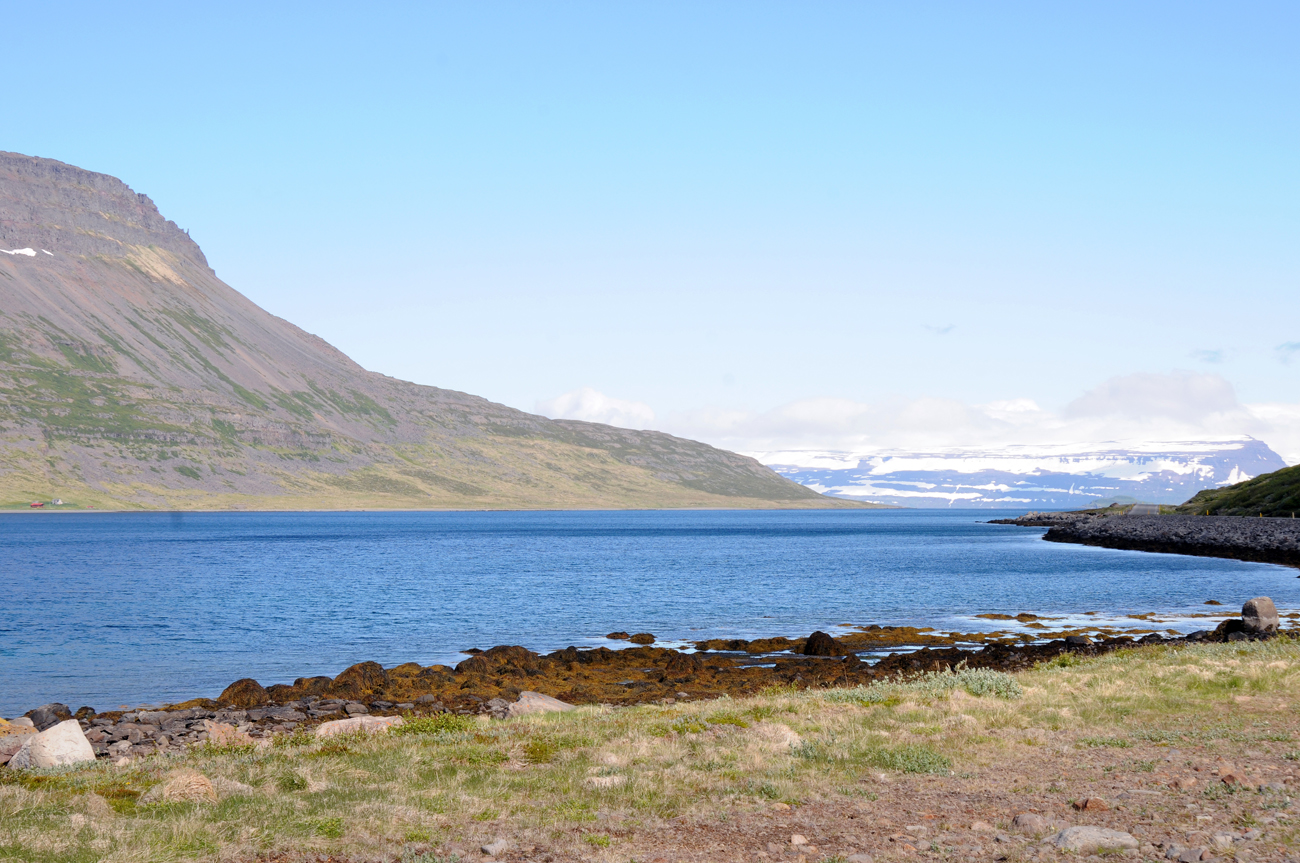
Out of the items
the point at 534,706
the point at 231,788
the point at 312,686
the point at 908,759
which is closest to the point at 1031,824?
the point at 908,759

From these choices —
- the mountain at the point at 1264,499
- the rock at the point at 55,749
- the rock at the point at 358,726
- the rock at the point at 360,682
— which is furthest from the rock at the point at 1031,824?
the mountain at the point at 1264,499

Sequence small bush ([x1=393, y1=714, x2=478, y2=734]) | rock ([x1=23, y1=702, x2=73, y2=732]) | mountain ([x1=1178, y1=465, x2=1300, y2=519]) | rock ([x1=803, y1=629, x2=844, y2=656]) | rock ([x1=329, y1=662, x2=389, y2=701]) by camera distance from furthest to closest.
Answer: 1. mountain ([x1=1178, y1=465, x2=1300, y2=519])
2. rock ([x1=803, y1=629, x2=844, y2=656])
3. rock ([x1=329, y1=662, x2=389, y2=701])
4. rock ([x1=23, y1=702, x2=73, y2=732])
5. small bush ([x1=393, y1=714, x2=478, y2=734])

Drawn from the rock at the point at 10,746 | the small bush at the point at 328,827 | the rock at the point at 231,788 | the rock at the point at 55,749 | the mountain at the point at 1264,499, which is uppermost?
the mountain at the point at 1264,499

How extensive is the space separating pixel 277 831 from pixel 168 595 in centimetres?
7157

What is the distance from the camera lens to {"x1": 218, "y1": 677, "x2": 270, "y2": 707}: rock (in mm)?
33544

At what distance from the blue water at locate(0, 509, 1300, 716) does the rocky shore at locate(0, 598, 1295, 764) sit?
5449mm

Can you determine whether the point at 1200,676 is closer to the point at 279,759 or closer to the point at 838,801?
the point at 838,801

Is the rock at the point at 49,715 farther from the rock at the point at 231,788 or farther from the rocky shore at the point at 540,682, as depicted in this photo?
the rock at the point at 231,788

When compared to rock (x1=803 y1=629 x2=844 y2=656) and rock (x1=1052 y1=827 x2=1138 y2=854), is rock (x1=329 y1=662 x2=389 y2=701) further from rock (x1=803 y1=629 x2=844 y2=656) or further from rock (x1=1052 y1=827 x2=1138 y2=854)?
rock (x1=1052 y1=827 x2=1138 y2=854)

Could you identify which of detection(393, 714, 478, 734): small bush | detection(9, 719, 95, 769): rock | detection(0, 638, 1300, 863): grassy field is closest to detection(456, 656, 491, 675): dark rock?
detection(0, 638, 1300, 863): grassy field

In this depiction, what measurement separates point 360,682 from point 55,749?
53.9 feet

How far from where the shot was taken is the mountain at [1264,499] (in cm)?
14375

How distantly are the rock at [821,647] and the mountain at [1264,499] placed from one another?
11693 cm

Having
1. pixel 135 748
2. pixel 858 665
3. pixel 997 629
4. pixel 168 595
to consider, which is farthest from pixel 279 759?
pixel 168 595
